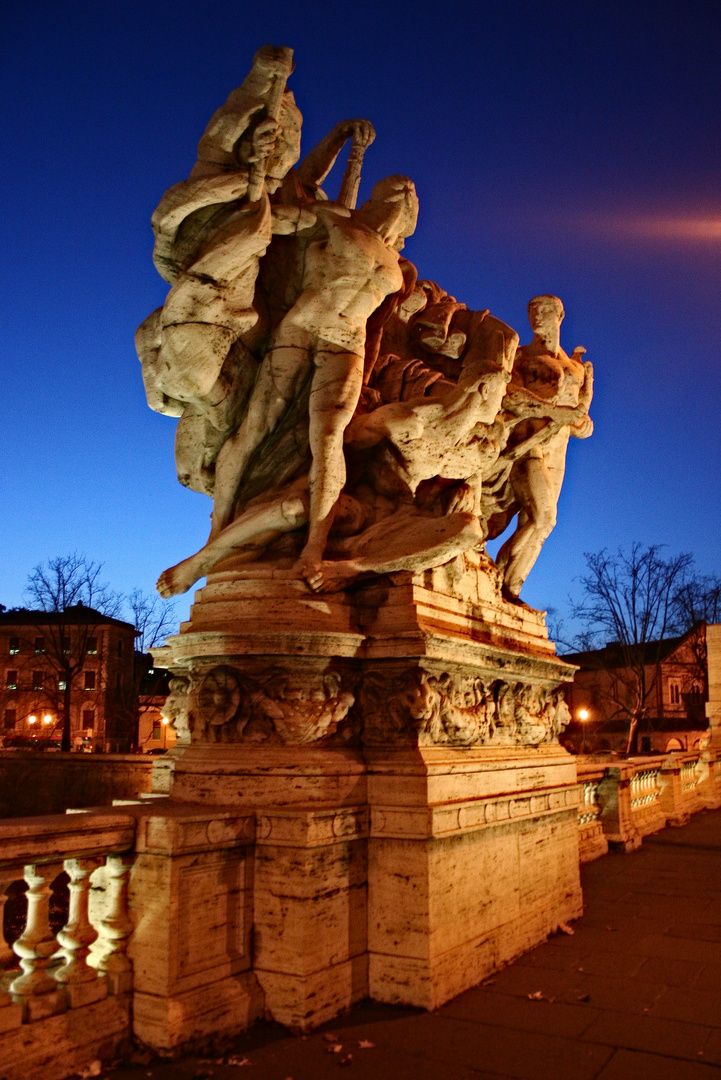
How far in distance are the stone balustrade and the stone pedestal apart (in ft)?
2.10

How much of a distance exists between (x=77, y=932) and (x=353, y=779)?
1.45m

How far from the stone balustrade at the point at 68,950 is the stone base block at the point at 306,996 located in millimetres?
644

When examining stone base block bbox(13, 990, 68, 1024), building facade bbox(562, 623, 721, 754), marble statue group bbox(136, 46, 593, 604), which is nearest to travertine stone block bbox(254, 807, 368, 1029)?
stone base block bbox(13, 990, 68, 1024)

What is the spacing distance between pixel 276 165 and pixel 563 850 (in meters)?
4.83

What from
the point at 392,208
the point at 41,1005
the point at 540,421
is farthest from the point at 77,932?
the point at 540,421

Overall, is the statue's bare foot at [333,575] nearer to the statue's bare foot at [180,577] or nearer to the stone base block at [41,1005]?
the statue's bare foot at [180,577]

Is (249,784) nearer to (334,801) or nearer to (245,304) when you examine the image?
(334,801)

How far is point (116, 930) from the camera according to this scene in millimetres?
3648

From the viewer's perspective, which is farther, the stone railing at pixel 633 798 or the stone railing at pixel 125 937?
the stone railing at pixel 633 798

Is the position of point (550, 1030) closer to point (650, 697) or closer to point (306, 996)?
point (306, 996)

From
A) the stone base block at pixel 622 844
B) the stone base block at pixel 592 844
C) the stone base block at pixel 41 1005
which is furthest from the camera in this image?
the stone base block at pixel 622 844

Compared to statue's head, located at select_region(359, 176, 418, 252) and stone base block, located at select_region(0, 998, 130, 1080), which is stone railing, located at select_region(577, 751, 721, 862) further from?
stone base block, located at select_region(0, 998, 130, 1080)

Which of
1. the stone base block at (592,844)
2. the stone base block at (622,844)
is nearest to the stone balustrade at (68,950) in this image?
the stone base block at (592,844)

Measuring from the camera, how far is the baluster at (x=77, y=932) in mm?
3500
